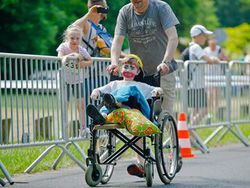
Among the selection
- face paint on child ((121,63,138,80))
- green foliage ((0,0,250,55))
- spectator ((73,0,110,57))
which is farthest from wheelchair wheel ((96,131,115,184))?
green foliage ((0,0,250,55))

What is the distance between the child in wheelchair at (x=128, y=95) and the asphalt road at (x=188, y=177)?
1.48 feet

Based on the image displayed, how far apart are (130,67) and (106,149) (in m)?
0.85

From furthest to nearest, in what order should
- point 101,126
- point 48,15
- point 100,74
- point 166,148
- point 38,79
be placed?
point 48,15
point 100,74
point 38,79
point 166,148
point 101,126

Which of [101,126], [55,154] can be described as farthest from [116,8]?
[101,126]

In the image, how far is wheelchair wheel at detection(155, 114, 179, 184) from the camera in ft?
35.5

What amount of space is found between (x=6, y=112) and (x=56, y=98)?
1.12 meters

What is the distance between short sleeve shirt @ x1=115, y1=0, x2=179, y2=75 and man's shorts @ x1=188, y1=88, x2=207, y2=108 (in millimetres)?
4472

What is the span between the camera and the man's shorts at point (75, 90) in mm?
13359

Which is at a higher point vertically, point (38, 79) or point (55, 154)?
point (38, 79)

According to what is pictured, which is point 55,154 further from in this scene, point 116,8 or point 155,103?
point 116,8

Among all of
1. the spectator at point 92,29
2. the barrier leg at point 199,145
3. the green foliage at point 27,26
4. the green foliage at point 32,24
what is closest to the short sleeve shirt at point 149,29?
the spectator at point 92,29

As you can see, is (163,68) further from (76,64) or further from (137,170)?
(76,64)

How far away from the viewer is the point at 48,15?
5353 centimetres

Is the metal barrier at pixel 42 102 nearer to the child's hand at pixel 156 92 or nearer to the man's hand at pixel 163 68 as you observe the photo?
the man's hand at pixel 163 68
